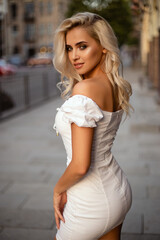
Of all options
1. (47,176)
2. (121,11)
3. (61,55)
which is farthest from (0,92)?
(121,11)

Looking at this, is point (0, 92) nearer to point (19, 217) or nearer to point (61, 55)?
point (19, 217)

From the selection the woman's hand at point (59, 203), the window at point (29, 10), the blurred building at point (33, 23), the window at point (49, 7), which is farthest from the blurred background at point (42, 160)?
the window at point (29, 10)

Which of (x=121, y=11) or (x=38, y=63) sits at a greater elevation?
(x=121, y=11)

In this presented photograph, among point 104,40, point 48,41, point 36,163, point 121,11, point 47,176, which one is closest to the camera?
point 104,40

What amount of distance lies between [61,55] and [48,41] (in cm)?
6642

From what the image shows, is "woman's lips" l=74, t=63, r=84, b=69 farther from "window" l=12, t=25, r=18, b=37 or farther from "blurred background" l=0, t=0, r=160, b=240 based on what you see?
"window" l=12, t=25, r=18, b=37

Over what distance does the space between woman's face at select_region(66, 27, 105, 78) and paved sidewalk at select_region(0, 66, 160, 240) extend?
2.06m

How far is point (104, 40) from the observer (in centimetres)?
179

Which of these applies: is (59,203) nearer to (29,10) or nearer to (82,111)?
(82,111)

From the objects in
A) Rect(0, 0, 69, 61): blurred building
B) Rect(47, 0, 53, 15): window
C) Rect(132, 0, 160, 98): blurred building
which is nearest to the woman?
Rect(132, 0, 160, 98): blurred building

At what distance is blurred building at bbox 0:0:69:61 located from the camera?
2574 inches

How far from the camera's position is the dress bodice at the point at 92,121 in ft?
5.36

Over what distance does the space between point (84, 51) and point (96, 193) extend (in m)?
0.77

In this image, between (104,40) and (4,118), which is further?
(4,118)
